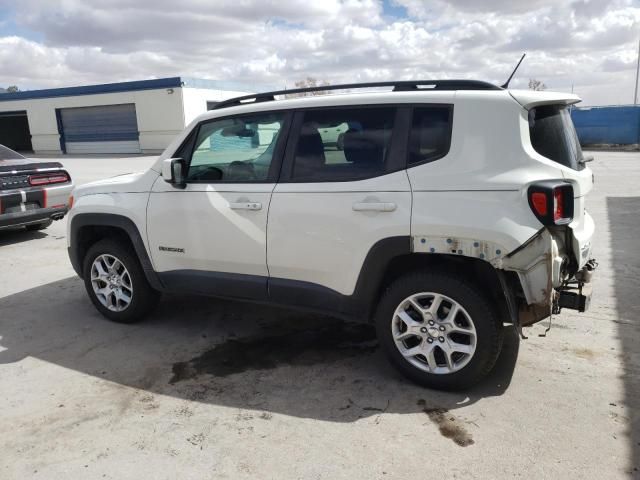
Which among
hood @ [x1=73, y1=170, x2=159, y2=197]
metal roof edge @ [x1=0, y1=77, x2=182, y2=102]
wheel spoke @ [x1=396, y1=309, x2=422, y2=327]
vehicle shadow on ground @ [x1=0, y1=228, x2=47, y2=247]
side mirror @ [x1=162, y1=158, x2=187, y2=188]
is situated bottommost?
vehicle shadow on ground @ [x1=0, y1=228, x2=47, y2=247]

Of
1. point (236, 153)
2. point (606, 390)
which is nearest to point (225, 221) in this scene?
point (236, 153)

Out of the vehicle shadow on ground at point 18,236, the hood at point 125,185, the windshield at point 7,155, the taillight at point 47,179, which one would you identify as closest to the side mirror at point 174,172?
the hood at point 125,185

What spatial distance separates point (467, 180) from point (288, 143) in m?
1.31

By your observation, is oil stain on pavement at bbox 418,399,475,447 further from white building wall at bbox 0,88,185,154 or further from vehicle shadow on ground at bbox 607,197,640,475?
white building wall at bbox 0,88,185,154

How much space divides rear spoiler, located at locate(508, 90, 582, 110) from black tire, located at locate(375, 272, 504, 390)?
3.68ft

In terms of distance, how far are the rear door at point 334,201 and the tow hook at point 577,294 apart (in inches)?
41.4

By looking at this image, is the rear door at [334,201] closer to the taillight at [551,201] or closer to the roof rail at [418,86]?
the roof rail at [418,86]

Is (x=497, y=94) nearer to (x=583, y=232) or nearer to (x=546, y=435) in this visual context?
(x=583, y=232)

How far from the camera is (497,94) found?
10.3 ft

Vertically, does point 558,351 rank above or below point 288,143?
below

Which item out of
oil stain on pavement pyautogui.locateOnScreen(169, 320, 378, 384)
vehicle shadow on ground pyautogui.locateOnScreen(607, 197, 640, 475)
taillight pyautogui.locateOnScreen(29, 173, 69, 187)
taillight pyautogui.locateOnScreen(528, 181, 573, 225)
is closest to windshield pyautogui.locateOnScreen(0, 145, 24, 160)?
taillight pyautogui.locateOnScreen(29, 173, 69, 187)

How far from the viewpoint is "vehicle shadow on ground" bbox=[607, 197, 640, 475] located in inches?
121

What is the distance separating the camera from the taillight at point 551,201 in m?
2.90

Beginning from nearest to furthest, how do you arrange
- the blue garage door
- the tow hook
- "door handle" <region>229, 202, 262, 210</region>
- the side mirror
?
the tow hook < "door handle" <region>229, 202, 262, 210</region> < the side mirror < the blue garage door
